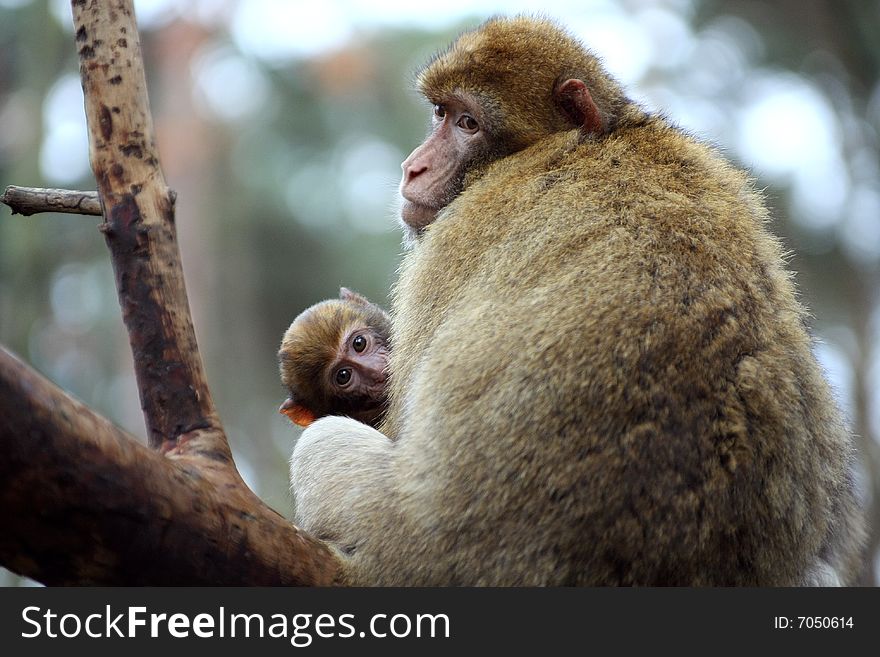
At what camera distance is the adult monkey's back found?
133 inches

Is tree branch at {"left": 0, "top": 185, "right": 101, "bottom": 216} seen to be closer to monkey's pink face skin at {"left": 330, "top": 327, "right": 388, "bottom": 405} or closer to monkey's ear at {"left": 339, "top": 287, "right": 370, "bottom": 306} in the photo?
monkey's pink face skin at {"left": 330, "top": 327, "right": 388, "bottom": 405}

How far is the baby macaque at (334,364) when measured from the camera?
5.70 m

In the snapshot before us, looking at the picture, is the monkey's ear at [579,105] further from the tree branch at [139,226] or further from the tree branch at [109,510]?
the tree branch at [109,510]

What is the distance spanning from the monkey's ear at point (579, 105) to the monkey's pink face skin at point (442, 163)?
41 cm

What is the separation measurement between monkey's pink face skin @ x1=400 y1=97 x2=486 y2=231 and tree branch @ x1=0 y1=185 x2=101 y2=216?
1.59m

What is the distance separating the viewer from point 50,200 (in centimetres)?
385

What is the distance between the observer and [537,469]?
3.43 meters

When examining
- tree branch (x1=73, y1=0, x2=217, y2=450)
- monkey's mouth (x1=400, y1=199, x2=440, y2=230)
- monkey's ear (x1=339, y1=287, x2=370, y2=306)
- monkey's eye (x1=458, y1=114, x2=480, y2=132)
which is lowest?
tree branch (x1=73, y1=0, x2=217, y2=450)

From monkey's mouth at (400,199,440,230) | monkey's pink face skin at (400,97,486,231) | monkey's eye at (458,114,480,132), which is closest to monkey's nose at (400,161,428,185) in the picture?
monkey's pink face skin at (400,97,486,231)

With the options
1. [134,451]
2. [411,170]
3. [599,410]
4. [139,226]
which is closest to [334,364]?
[411,170]

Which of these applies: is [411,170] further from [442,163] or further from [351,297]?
[351,297]

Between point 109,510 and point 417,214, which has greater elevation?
point 417,214

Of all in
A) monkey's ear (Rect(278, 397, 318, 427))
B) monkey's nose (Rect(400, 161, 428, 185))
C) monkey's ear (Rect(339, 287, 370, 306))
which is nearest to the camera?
monkey's nose (Rect(400, 161, 428, 185))

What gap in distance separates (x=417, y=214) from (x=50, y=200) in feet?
5.72
